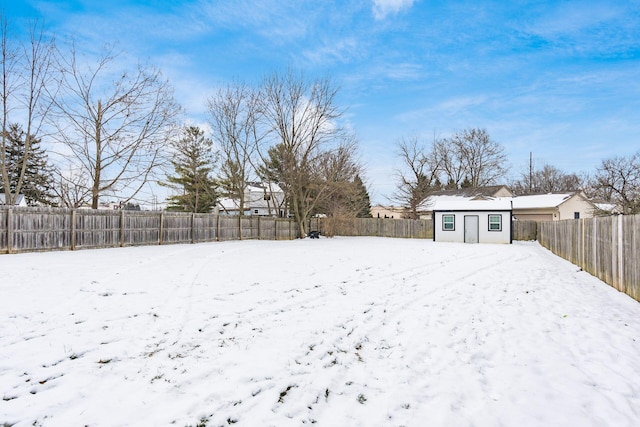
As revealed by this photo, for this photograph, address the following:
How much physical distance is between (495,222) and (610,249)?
1566 centimetres

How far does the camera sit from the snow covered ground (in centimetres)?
245

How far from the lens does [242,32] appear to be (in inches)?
537

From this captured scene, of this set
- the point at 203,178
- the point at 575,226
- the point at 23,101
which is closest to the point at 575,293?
the point at 575,226

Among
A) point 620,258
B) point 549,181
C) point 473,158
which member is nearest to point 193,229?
point 620,258

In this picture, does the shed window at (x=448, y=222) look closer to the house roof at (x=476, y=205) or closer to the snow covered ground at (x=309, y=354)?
the house roof at (x=476, y=205)

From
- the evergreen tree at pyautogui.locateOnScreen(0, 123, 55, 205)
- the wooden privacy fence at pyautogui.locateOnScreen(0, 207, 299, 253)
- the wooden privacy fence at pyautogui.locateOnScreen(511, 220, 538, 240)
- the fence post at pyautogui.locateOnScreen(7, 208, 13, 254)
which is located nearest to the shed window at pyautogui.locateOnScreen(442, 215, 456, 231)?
the wooden privacy fence at pyautogui.locateOnScreen(511, 220, 538, 240)

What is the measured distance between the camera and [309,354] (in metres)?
Result: 3.44

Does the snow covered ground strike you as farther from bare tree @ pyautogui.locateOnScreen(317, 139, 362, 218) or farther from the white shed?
bare tree @ pyautogui.locateOnScreen(317, 139, 362, 218)

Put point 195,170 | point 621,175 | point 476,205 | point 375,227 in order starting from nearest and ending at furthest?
point 476,205 → point 621,175 → point 375,227 → point 195,170

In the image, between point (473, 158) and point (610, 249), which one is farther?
point (473, 158)

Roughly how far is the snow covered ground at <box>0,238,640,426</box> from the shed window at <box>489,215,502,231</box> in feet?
53.2

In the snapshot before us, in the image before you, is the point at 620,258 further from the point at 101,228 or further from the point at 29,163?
the point at 29,163

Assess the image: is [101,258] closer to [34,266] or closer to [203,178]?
[34,266]

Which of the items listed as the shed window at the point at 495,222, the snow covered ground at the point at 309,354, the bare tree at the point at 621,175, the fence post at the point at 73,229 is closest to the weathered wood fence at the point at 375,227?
the shed window at the point at 495,222
